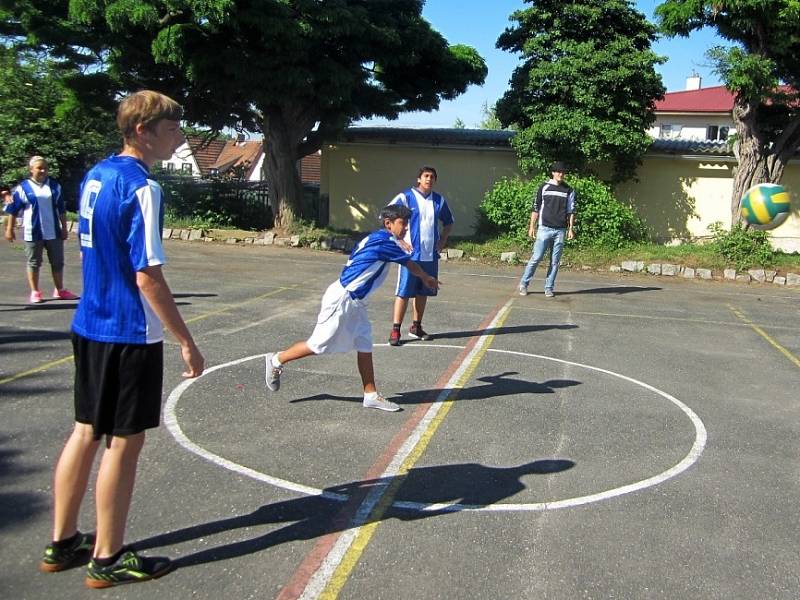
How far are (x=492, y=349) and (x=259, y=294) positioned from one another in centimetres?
427

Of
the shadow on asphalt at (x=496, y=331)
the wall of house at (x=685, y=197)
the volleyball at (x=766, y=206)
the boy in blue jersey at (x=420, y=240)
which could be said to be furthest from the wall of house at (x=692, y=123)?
the boy in blue jersey at (x=420, y=240)

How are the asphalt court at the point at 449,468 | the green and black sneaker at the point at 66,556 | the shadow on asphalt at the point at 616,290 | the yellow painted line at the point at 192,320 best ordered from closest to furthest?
the green and black sneaker at the point at 66,556, the asphalt court at the point at 449,468, the yellow painted line at the point at 192,320, the shadow on asphalt at the point at 616,290

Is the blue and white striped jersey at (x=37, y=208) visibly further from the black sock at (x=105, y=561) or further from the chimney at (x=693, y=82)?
the chimney at (x=693, y=82)

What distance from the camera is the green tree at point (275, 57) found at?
14172 mm

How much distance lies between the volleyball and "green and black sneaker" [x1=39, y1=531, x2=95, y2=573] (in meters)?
14.3

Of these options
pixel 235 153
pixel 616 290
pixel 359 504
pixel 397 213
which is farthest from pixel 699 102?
pixel 359 504

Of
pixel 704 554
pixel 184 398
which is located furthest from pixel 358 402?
pixel 704 554

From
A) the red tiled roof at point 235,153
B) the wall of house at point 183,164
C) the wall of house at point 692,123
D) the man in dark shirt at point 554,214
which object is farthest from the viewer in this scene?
the red tiled roof at point 235,153

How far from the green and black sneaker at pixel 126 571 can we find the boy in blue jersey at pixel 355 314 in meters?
2.42

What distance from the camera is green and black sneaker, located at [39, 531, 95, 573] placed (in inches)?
121

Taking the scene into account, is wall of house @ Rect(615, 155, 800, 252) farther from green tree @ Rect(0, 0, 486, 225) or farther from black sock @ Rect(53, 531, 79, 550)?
black sock @ Rect(53, 531, 79, 550)

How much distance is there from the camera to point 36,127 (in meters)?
21.2

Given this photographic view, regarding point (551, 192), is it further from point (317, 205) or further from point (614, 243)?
point (317, 205)

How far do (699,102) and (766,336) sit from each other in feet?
112
